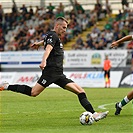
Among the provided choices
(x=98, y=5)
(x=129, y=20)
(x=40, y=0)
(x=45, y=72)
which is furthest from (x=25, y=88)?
(x=40, y=0)

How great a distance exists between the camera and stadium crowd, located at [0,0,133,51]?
3898cm

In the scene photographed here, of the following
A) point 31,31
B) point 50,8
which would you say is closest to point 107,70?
point 31,31

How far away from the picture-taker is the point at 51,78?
13.4 m

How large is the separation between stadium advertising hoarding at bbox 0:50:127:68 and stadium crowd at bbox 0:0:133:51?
1339 millimetres

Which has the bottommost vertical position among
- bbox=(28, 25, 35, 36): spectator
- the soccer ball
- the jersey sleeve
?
bbox=(28, 25, 35, 36): spectator

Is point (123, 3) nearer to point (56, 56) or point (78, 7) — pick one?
point (78, 7)

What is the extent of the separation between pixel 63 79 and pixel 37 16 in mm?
32004

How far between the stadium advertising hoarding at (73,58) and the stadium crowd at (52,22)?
4.39 ft

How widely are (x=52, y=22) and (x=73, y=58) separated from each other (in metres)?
6.60

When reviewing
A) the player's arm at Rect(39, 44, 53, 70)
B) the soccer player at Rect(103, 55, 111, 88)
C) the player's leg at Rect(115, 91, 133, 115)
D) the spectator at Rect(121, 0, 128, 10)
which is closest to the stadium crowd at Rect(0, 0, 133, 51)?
the spectator at Rect(121, 0, 128, 10)

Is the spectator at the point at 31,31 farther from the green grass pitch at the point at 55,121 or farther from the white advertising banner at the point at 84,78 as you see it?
the green grass pitch at the point at 55,121

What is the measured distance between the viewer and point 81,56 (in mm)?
37250

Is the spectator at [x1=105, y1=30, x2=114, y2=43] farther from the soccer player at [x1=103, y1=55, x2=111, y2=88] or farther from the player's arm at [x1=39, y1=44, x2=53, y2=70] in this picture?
the player's arm at [x1=39, y1=44, x2=53, y2=70]

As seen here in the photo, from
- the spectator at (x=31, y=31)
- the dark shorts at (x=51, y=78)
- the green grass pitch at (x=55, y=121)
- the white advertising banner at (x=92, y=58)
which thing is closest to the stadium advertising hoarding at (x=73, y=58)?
the white advertising banner at (x=92, y=58)
